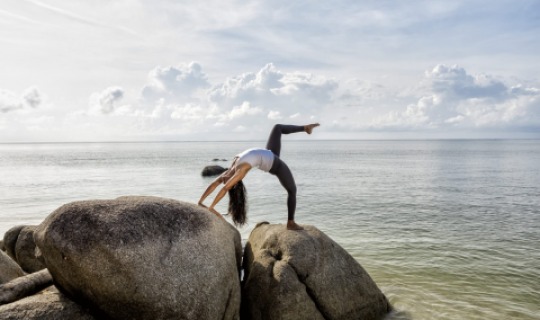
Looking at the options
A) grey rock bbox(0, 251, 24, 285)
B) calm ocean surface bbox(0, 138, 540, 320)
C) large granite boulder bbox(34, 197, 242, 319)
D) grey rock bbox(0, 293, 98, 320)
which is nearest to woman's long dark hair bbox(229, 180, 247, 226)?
large granite boulder bbox(34, 197, 242, 319)

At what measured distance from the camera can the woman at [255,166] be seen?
8633mm

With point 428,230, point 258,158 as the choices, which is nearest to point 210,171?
point 428,230

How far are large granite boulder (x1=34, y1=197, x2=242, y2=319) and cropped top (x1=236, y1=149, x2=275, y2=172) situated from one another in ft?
8.21

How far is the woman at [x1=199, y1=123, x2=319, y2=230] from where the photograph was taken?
8.63m

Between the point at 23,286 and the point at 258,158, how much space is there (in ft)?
15.4

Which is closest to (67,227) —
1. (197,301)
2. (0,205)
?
(197,301)

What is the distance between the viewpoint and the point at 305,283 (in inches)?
307

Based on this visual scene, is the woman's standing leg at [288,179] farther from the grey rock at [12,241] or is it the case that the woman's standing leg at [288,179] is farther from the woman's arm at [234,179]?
the grey rock at [12,241]

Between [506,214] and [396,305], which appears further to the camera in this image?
[506,214]

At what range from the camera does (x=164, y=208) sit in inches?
259

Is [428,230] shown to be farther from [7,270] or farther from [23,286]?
[23,286]

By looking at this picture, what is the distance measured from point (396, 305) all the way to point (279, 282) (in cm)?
367

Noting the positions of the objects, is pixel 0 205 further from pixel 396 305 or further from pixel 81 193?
pixel 396 305

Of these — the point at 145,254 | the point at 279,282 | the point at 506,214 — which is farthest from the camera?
the point at 506,214
